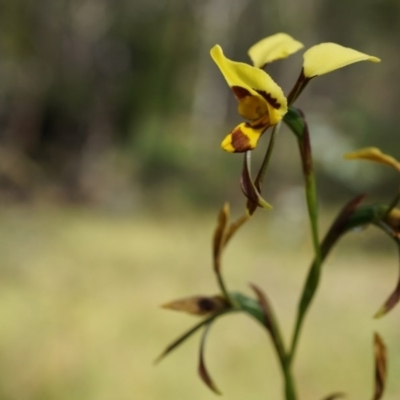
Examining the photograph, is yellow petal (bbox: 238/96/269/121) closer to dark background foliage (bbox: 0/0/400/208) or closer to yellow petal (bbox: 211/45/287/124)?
yellow petal (bbox: 211/45/287/124)

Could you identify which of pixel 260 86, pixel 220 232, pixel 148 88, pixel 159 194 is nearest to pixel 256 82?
pixel 260 86

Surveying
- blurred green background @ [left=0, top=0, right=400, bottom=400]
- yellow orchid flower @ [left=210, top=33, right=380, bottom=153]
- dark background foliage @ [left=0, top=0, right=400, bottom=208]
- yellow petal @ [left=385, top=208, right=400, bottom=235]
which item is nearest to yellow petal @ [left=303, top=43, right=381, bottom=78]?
yellow orchid flower @ [left=210, top=33, right=380, bottom=153]

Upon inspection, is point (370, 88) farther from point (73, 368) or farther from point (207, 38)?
point (73, 368)

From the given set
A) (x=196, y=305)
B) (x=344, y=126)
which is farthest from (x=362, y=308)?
(x=196, y=305)

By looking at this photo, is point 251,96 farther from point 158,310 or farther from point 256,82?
point 158,310

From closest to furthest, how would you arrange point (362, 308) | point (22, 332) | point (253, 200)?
point (253, 200), point (22, 332), point (362, 308)
